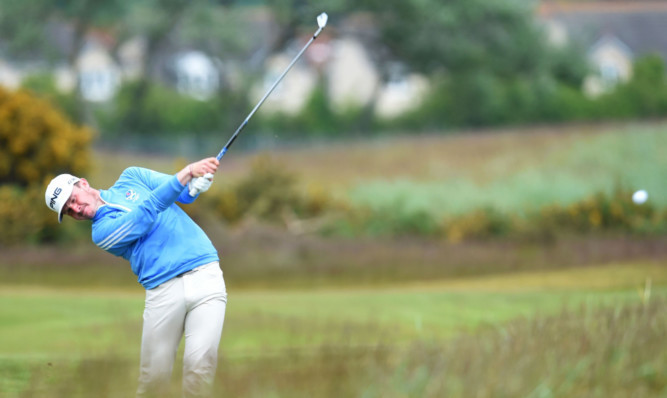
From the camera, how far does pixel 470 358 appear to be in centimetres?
569

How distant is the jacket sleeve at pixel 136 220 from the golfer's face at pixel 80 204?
93 millimetres

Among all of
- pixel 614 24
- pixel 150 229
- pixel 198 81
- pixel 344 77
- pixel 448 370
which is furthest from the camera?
pixel 344 77

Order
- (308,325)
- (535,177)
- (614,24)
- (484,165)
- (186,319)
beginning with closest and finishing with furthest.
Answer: (186,319)
(308,325)
(535,177)
(484,165)
(614,24)

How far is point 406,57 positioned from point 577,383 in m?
28.9

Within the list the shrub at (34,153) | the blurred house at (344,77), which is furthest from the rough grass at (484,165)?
the blurred house at (344,77)

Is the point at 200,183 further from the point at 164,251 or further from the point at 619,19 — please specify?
the point at 619,19

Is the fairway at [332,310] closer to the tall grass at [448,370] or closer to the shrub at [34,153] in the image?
the tall grass at [448,370]

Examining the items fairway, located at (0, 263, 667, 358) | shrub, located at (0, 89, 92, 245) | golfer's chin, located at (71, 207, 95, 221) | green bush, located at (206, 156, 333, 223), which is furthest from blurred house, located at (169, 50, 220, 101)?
golfer's chin, located at (71, 207, 95, 221)

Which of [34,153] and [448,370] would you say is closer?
[448,370]

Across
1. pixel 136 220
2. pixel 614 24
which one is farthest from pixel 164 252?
pixel 614 24

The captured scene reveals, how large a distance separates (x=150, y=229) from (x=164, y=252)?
172mm

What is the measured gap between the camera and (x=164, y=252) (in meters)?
5.95

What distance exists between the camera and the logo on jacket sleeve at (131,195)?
594 cm

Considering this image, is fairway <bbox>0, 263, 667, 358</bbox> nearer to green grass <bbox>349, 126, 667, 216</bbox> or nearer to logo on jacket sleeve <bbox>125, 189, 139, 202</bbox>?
logo on jacket sleeve <bbox>125, 189, 139, 202</bbox>
